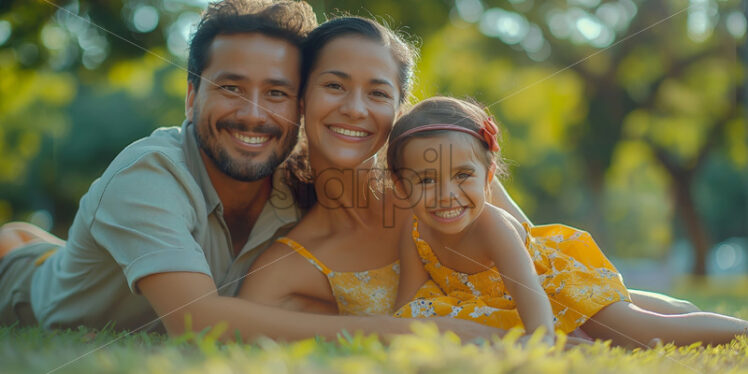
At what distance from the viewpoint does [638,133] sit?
15.0m

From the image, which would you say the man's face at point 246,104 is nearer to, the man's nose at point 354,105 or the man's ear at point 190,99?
the man's ear at point 190,99

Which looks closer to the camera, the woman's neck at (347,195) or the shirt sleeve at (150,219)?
the shirt sleeve at (150,219)

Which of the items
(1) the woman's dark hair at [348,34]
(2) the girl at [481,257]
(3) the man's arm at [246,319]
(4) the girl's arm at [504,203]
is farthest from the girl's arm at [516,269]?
(1) the woman's dark hair at [348,34]

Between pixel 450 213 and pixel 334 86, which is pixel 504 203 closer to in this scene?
pixel 450 213

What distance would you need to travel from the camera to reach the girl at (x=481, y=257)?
2.58 meters

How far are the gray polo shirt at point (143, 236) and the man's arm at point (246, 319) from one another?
0.07m

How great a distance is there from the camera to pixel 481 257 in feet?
9.21

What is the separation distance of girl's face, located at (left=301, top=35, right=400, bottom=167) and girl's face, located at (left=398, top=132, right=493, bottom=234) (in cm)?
34

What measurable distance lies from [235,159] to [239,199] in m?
0.28

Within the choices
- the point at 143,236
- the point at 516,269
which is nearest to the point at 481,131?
the point at 516,269

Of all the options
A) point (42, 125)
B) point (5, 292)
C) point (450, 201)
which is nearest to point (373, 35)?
point (450, 201)

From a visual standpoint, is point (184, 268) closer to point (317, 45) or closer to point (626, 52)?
point (317, 45)

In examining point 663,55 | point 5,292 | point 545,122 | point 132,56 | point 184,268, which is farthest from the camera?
point 545,122

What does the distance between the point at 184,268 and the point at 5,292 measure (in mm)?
2258
